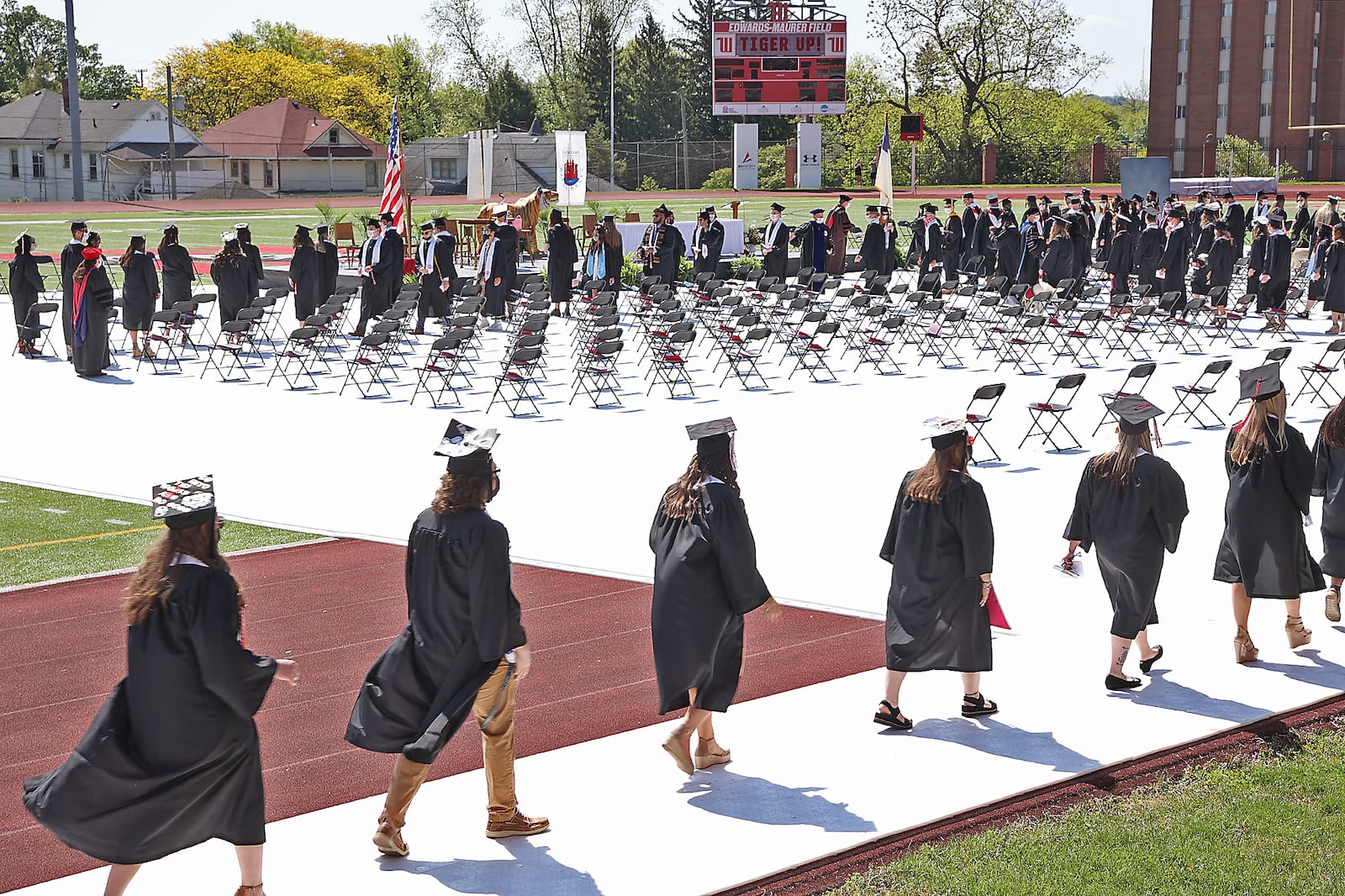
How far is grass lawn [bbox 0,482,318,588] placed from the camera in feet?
34.0

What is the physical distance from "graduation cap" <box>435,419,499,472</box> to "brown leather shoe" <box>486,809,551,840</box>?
138 centimetres

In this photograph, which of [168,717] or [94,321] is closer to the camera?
[168,717]

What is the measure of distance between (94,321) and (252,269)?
4032 mm

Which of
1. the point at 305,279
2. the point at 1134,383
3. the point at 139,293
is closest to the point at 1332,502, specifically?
the point at 1134,383

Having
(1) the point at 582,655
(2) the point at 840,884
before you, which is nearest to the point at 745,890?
(2) the point at 840,884

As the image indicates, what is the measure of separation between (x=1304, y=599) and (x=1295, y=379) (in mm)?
10001

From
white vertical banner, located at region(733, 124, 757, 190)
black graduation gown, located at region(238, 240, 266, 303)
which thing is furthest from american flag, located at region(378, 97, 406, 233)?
white vertical banner, located at region(733, 124, 757, 190)

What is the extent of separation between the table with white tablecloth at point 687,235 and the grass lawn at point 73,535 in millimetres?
17952

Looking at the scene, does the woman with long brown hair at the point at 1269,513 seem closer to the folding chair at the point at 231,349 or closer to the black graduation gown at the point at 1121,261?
the folding chair at the point at 231,349

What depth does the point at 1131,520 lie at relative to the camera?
7.50 m

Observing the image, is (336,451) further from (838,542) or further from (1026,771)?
(1026,771)

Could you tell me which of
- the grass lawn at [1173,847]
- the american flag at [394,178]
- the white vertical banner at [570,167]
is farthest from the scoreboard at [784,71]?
the grass lawn at [1173,847]

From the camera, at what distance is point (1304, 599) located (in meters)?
9.23

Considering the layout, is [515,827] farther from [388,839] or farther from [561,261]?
[561,261]
